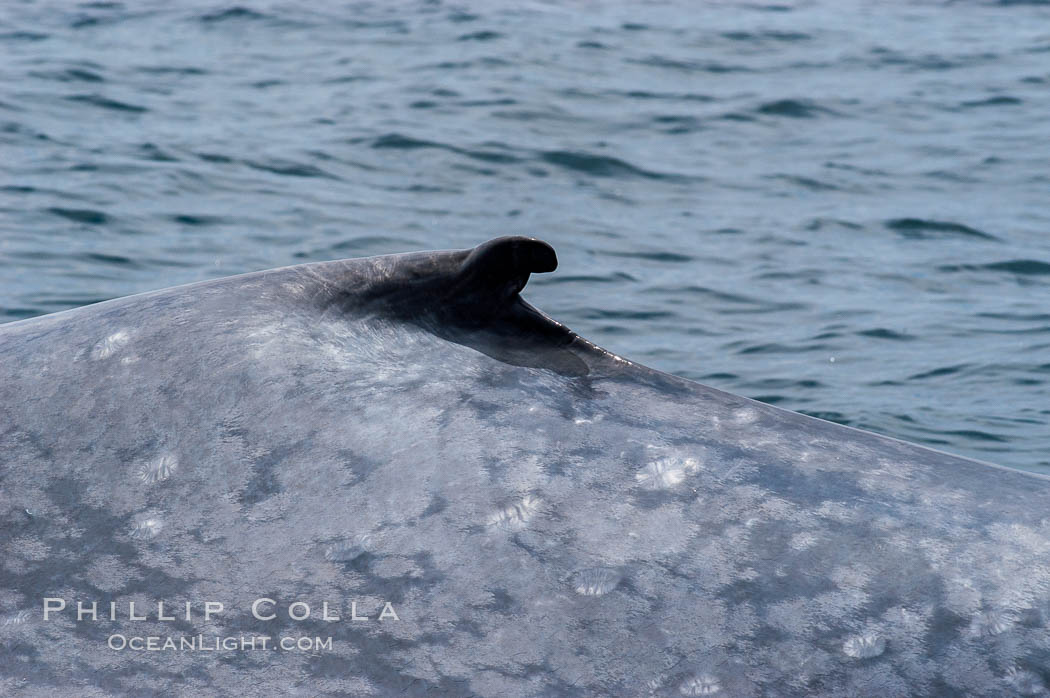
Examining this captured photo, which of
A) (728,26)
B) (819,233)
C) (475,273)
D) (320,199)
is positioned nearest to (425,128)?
(320,199)

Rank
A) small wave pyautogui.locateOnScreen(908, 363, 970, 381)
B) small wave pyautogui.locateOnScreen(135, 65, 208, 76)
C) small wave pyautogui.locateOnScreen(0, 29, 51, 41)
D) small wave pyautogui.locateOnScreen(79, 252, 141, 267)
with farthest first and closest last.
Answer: small wave pyautogui.locateOnScreen(0, 29, 51, 41) → small wave pyautogui.locateOnScreen(135, 65, 208, 76) → small wave pyautogui.locateOnScreen(79, 252, 141, 267) → small wave pyautogui.locateOnScreen(908, 363, 970, 381)

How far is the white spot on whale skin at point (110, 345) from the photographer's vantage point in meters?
3.19

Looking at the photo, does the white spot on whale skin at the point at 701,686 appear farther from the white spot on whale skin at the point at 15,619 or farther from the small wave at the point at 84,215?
the small wave at the point at 84,215

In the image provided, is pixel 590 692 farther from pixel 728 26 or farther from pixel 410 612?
pixel 728 26

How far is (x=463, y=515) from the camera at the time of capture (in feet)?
9.27

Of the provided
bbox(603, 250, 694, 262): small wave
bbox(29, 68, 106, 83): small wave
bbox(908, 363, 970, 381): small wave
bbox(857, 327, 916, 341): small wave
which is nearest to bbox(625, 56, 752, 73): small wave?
bbox(29, 68, 106, 83): small wave

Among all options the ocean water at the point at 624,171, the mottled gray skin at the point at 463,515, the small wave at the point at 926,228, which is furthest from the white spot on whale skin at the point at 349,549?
the small wave at the point at 926,228

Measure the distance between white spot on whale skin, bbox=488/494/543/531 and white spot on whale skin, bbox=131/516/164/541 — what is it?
2.24 feet

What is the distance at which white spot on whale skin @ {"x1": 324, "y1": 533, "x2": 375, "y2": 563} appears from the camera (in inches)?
109

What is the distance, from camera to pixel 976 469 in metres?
3.08

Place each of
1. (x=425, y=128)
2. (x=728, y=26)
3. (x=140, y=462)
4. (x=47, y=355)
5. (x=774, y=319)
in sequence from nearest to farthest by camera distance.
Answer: (x=140, y=462)
(x=47, y=355)
(x=774, y=319)
(x=425, y=128)
(x=728, y=26)

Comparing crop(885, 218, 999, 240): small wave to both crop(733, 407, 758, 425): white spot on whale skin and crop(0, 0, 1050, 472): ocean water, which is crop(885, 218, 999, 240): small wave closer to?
crop(0, 0, 1050, 472): ocean water

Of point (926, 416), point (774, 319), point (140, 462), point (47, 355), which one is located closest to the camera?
point (140, 462)

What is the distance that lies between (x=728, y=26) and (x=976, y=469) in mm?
19561
